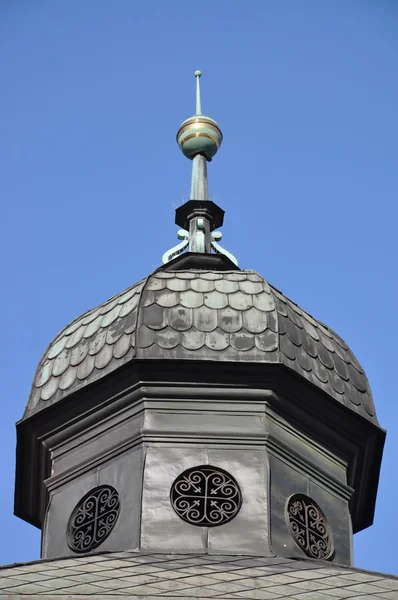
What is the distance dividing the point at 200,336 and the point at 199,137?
5.12m

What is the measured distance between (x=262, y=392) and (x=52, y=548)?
277 centimetres

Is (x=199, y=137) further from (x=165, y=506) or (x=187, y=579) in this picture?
(x=187, y=579)

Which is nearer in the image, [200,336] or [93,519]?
[93,519]

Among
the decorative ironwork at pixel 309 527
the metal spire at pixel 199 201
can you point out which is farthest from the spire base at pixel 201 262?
the decorative ironwork at pixel 309 527

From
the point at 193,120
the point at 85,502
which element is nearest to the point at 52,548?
the point at 85,502

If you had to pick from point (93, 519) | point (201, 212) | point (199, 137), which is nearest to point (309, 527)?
point (93, 519)

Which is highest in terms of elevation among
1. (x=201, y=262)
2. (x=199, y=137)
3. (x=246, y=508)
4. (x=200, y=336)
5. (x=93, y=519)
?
(x=199, y=137)

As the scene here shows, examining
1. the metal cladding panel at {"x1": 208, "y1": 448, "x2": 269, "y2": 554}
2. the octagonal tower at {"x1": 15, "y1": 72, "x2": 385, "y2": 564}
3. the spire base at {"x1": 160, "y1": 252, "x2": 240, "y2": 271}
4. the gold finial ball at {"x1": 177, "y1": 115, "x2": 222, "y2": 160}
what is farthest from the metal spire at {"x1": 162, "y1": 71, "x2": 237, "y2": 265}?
the metal cladding panel at {"x1": 208, "y1": 448, "x2": 269, "y2": 554}

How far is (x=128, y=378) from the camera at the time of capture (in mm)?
23328

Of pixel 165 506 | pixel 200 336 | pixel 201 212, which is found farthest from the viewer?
pixel 201 212

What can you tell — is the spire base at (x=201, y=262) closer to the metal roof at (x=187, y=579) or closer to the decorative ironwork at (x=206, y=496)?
the decorative ironwork at (x=206, y=496)

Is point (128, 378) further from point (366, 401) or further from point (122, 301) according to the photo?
point (366, 401)

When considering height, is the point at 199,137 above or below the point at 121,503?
above

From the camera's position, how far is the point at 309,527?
23.0 m
